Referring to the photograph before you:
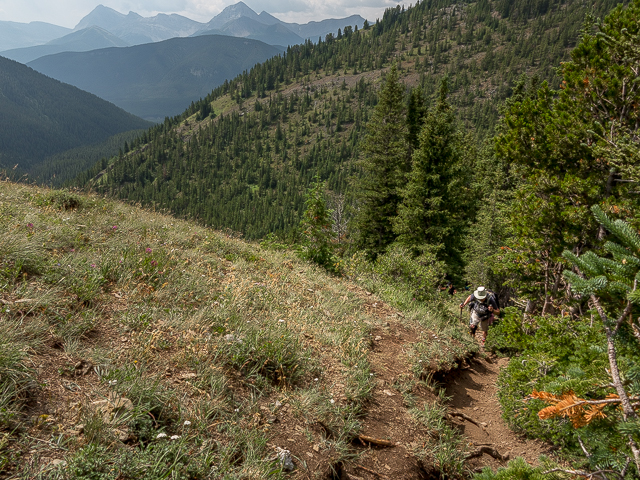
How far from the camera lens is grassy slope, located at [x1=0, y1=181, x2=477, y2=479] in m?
2.43

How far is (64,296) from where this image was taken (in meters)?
3.87

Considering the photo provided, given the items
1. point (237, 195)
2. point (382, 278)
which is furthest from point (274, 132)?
point (382, 278)

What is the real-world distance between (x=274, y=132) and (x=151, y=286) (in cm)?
18671

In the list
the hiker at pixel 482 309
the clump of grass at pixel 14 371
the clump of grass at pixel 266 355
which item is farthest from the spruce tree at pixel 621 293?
the hiker at pixel 482 309

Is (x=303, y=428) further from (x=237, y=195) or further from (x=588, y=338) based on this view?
(x=237, y=195)

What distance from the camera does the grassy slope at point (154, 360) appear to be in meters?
2.43

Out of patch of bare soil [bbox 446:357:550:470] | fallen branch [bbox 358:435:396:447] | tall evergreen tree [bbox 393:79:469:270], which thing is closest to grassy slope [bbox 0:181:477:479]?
fallen branch [bbox 358:435:396:447]

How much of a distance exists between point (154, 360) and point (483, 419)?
5.31 metres

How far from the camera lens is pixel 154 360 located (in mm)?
3404

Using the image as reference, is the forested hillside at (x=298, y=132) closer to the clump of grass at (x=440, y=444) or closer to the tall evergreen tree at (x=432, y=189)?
the tall evergreen tree at (x=432, y=189)

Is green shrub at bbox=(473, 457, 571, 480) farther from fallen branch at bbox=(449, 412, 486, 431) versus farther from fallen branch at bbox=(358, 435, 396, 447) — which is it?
fallen branch at bbox=(449, 412, 486, 431)

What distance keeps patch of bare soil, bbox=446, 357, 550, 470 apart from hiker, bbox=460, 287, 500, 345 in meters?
1.74

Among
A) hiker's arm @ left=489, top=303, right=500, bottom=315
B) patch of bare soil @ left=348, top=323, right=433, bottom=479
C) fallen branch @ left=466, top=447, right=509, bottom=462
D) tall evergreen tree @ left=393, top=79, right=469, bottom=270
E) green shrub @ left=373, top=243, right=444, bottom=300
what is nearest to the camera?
patch of bare soil @ left=348, top=323, right=433, bottom=479

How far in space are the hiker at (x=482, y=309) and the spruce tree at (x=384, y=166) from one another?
10.3 metres
